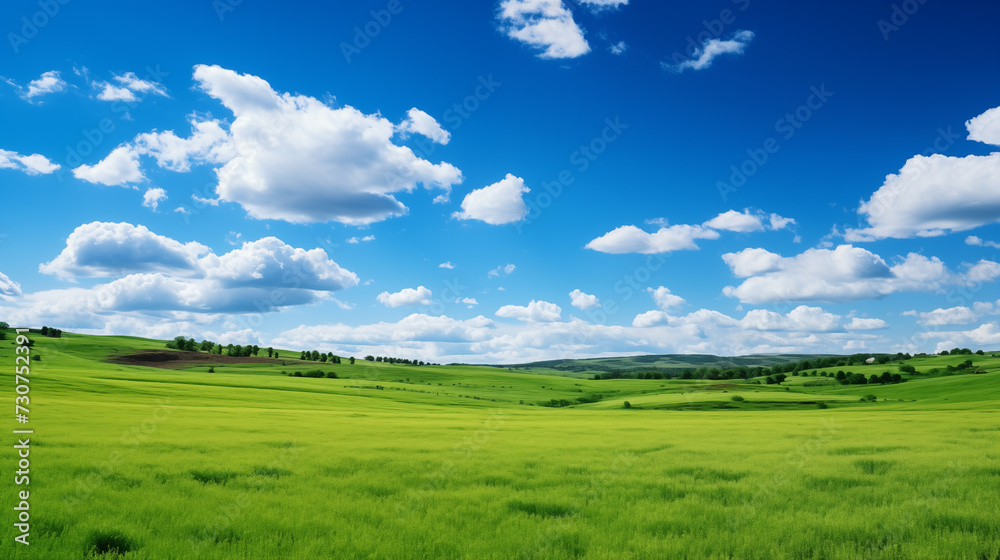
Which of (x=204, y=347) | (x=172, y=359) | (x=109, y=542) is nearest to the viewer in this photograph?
(x=109, y=542)

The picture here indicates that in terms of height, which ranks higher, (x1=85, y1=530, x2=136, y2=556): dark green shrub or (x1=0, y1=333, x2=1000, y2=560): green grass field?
(x1=85, y1=530, x2=136, y2=556): dark green shrub

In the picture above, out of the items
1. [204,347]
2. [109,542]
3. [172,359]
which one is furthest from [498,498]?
[204,347]

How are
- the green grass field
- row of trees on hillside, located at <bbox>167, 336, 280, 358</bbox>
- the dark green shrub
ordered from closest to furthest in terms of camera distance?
the dark green shrub
the green grass field
row of trees on hillside, located at <bbox>167, 336, 280, 358</bbox>

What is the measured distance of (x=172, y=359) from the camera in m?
152

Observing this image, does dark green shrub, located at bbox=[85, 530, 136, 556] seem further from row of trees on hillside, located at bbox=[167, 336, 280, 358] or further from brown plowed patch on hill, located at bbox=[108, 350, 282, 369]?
row of trees on hillside, located at bbox=[167, 336, 280, 358]

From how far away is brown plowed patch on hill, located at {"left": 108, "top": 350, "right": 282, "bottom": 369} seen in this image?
146 meters

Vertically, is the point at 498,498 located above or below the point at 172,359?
above

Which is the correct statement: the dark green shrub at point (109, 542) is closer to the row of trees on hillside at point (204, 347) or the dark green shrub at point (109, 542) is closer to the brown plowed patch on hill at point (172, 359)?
the brown plowed patch on hill at point (172, 359)

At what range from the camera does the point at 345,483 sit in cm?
1153

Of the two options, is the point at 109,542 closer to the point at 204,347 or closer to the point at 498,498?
the point at 498,498

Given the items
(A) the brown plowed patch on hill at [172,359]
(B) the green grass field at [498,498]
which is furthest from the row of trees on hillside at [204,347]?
(B) the green grass field at [498,498]

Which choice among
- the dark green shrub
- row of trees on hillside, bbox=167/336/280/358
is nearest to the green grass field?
the dark green shrub

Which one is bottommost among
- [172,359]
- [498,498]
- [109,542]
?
[172,359]

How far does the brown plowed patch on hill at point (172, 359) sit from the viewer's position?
477 ft
